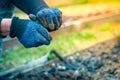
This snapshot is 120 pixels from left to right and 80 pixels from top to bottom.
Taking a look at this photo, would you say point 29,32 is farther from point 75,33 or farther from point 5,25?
point 75,33

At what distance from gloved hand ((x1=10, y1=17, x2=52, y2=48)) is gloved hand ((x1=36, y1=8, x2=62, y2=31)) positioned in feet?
0.43

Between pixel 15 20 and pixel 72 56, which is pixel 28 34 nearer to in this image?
pixel 15 20

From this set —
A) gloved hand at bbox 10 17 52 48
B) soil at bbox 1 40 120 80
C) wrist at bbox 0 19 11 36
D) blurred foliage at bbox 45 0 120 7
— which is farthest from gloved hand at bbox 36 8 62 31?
blurred foliage at bbox 45 0 120 7

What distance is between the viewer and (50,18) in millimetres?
4184

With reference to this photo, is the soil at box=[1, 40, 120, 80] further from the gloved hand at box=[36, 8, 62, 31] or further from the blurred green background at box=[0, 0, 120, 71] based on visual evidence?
the gloved hand at box=[36, 8, 62, 31]

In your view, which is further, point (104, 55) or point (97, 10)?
point (97, 10)

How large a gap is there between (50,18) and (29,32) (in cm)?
31

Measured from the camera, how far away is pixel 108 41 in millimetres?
8508

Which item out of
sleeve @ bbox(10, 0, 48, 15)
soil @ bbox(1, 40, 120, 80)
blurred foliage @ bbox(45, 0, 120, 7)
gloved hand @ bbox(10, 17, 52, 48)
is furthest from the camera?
blurred foliage @ bbox(45, 0, 120, 7)

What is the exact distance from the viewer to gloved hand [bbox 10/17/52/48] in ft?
13.1

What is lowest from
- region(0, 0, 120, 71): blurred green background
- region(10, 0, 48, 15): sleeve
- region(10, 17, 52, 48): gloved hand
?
region(0, 0, 120, 71): blurred green background

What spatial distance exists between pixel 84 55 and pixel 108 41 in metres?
1.37

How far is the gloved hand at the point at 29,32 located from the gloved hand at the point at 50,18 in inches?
5.2

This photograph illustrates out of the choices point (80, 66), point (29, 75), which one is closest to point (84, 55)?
point (80, 66)
